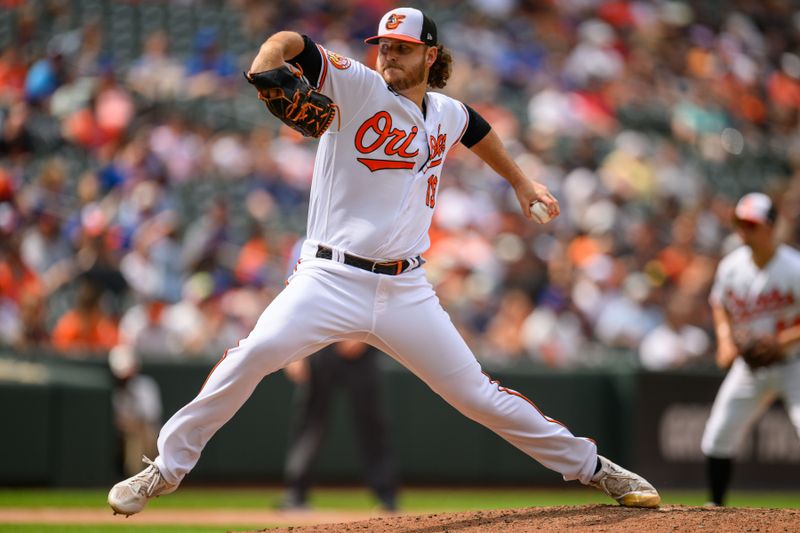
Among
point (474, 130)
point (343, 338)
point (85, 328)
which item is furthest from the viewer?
point (85, 328)

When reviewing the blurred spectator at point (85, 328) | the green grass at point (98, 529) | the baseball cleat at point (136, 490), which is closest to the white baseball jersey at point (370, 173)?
the baseball cleat at point (136, 490)

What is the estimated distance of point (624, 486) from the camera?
19.5ft

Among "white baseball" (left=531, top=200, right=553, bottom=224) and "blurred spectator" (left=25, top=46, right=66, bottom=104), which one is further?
"blurred spectator" (left=25, top=46, right=66, bottom=104)

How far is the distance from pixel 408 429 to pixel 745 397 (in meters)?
4.80

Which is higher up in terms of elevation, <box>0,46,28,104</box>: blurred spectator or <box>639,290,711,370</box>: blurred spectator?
<box>0,46,28,104</box>: blurred spectator

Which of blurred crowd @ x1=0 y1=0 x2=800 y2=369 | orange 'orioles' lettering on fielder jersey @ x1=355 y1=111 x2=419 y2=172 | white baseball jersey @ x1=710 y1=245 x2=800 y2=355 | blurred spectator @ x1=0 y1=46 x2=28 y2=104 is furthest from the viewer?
blurred spectator @ x1=0 y1=46 x2=28 y2=104

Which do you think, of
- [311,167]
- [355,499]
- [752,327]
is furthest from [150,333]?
[752,327]

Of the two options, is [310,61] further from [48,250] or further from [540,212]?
[48,250]

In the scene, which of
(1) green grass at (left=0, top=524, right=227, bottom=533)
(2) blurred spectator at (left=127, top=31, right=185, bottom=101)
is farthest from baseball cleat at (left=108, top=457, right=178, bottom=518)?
(2) blurred spectator at (left=127, top=31, right=185, bottom=101)

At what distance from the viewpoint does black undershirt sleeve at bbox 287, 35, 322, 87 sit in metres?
5.08

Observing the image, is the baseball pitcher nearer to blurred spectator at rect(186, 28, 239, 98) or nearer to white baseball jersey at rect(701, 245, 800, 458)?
white baseball jersey at rect(701, 245, 800, 458)

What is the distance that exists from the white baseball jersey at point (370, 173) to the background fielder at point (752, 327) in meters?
3.05

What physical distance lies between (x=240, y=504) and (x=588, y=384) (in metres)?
4.29

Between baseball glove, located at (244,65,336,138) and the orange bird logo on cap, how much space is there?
612 millimetres
